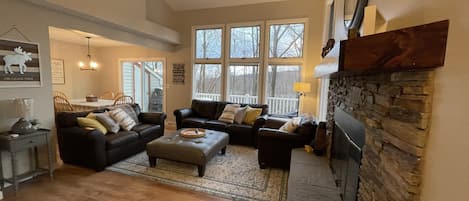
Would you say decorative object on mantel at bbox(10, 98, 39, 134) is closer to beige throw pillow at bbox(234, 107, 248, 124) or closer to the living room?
the living room

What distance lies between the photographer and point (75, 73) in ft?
21.6

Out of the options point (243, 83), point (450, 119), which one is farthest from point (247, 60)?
point (450, 119)

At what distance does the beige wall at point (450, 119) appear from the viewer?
27.9 inches

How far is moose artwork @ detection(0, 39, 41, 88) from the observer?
8.47 feet

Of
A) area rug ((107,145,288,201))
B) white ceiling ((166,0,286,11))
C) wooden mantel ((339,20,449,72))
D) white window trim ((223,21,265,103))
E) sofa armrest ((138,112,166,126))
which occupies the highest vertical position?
white ceiling ((166,0,286,11))

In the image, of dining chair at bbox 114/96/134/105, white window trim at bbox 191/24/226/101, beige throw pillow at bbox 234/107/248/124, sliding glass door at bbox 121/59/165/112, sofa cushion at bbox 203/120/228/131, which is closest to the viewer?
sofa cushion at bbox 203/120/228/131

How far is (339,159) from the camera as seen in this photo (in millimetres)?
2211

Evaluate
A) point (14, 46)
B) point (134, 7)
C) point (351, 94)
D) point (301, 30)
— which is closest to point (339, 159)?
point (351, 94)

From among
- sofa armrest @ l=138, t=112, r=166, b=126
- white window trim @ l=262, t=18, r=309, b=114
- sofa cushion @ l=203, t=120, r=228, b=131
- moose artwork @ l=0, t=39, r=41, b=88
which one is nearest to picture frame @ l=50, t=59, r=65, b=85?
sofa armrest @ l=138, t=112, r=166, b=126

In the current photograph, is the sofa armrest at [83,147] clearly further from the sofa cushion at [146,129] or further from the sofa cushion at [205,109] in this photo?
the sofa cushion at [205,109]

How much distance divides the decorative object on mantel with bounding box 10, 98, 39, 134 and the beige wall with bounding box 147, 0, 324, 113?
340 centimetres

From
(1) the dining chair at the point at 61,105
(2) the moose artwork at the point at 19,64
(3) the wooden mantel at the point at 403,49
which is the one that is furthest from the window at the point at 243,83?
(3) the wooden mantel at the point at 403,49

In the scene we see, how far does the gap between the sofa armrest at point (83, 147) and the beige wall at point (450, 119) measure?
3.50 meters

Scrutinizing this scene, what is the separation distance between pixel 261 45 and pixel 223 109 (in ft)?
6.02
